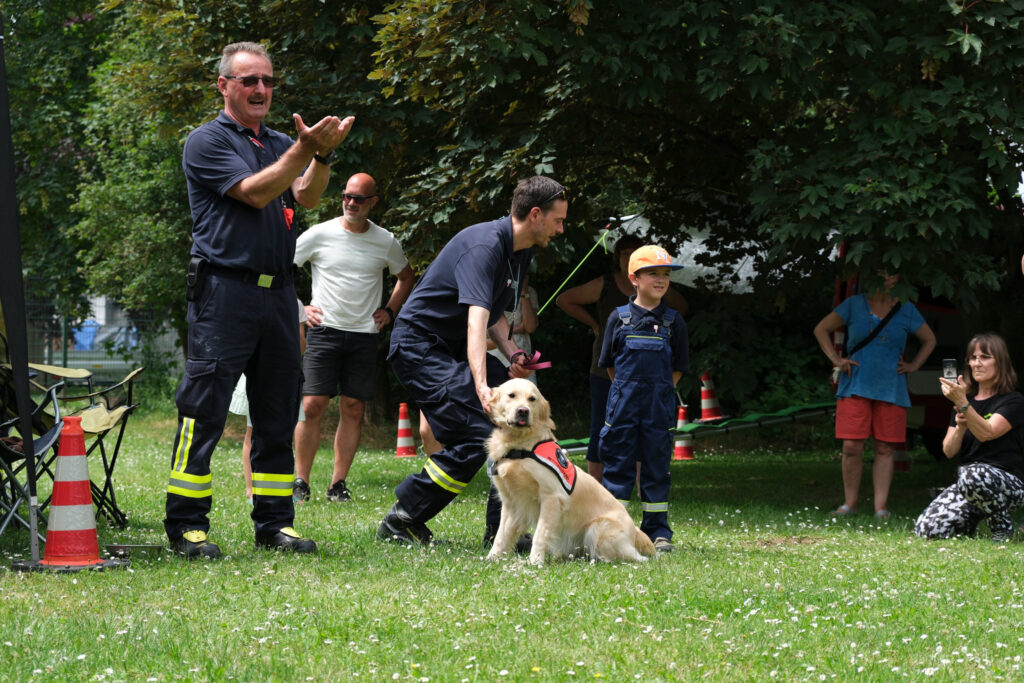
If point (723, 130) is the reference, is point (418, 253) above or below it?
below

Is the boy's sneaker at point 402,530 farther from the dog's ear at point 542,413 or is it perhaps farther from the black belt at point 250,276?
the black belt at point 250,276

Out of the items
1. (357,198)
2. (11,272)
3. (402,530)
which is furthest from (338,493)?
(11,272)

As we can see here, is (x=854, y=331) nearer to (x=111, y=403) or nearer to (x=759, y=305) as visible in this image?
(x=759, y=305)

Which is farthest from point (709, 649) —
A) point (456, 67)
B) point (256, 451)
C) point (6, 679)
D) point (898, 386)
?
point (456, 67)

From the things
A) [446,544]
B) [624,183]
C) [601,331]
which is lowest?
[446,544]

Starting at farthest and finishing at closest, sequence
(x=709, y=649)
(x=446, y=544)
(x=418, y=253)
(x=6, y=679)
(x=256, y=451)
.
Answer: (x=418, y=253) < (x=446, y=544) < (x=256, y=451) < (x=709, y=649) < (x=6, y=679)

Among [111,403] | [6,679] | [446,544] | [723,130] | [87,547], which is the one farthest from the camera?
[723,130]

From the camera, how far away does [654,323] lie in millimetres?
6859

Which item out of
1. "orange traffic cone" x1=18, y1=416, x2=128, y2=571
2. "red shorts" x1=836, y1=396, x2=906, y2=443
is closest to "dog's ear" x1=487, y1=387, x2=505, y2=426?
"orange traffic cone" x1=18, y1=416, x2=128, y2=571

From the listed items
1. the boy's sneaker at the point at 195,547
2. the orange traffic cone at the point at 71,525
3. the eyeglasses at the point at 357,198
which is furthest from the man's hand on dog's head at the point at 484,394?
the eyeglasses at the point at 357,198

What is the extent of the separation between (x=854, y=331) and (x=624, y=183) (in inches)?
139

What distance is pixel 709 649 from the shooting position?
4.16 metres

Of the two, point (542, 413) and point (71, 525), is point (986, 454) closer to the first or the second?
point (542, 413)

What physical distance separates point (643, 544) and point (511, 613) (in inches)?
64.6
